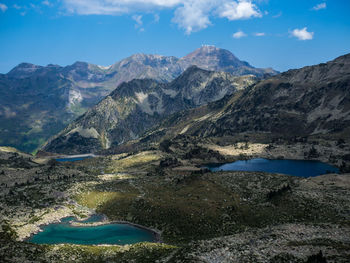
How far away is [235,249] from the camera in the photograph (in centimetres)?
5725

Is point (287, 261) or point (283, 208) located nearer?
point (287, 261)

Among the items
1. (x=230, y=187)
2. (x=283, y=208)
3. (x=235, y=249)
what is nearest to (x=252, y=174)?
(x=230, y=187)

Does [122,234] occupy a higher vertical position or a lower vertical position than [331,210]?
lower

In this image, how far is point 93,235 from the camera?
101312 millimetres

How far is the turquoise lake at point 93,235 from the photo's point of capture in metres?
95.2

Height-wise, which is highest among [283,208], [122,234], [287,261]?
[287,261]

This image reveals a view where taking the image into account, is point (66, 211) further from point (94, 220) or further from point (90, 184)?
point (90, 184)

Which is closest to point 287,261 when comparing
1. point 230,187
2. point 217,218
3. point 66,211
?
point 217,218

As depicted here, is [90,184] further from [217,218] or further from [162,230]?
[217,218]

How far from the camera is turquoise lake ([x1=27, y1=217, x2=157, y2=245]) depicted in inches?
3748

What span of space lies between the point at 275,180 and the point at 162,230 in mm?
66326

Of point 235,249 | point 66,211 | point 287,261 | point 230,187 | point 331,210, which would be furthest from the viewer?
point 230,187

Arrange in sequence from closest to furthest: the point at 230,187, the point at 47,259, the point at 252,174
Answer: the point at 47,259 → the point at 230,187 → the point at 252,174

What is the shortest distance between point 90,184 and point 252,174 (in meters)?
88.1
